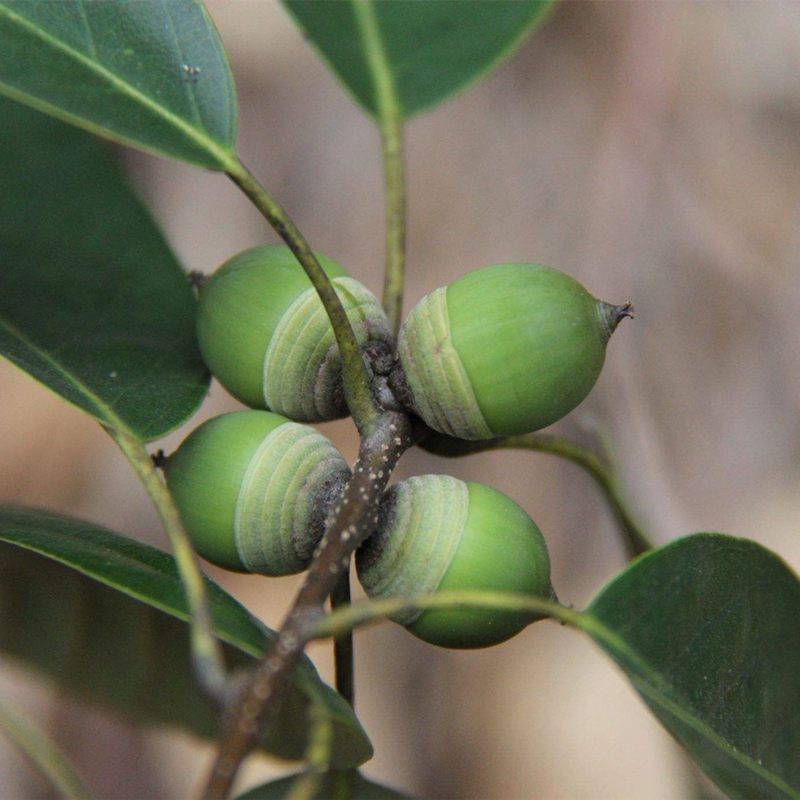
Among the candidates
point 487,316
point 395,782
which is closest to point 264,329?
point 487,316

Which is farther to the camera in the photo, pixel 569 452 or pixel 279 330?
pixel 569 452

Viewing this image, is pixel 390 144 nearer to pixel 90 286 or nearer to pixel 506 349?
pixel 506 349

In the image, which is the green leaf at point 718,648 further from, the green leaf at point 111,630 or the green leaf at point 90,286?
the green leaf at point 90,286

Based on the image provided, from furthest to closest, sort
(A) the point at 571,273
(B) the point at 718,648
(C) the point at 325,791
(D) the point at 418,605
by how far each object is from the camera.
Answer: (A) the point at 571,273
(C) the point at 325,791
(B) the point at 718,648
(D) the point at 418,605

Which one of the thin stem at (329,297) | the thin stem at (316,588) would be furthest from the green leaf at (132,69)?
the thin stem at (316,588)

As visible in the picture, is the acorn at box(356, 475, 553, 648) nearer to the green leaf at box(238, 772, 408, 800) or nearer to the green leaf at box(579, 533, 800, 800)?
the green leaf at box(579, 533, 800, 800)

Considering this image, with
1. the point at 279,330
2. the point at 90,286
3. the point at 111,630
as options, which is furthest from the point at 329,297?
the point at 111,630
